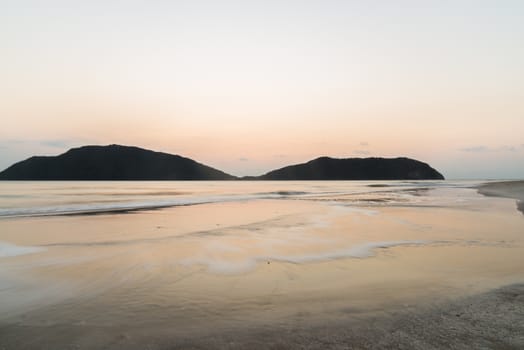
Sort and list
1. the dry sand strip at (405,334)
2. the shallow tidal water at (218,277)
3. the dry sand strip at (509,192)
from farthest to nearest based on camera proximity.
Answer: the dry sand strip at (509,192)
the shallow tidal water at (218,277)
the dry sand strip at (405,334)

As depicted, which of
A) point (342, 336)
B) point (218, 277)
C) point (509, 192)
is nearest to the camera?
point (342, 336)

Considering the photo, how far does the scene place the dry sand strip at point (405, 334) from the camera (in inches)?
175

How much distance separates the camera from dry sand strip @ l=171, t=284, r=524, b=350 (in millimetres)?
4453

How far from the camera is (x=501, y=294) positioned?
658 cm

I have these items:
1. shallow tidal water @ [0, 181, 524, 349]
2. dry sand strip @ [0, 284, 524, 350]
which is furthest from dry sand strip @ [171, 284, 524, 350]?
shallow tidal water @ [0, 181, 524, 349]

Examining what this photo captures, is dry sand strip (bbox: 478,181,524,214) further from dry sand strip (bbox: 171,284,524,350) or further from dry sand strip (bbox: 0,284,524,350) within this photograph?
dry sand strip (bbox: 0,284,524,350)

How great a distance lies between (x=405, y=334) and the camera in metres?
4.76

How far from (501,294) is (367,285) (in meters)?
2.36

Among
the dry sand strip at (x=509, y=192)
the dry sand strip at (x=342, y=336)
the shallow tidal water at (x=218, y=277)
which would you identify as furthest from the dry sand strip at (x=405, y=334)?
the dry sand strip at (x=509, y=192)

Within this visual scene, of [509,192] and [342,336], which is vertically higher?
[509,192]

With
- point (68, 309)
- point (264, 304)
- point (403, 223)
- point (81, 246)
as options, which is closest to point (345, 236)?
point (403, 223)

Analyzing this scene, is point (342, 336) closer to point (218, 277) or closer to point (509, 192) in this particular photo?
point (218, 277)

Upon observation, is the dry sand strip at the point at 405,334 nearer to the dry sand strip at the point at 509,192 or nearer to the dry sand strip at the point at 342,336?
the dry sand strip at the point at 342,336

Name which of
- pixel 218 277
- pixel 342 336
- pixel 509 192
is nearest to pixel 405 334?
pixel 342 336
